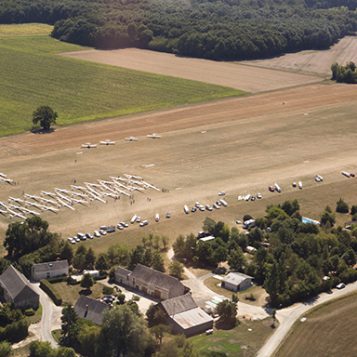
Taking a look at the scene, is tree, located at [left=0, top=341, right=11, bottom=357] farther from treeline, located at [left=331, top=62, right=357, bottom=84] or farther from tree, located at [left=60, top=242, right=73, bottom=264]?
treeline, located at [left=331, top=62, right=357, bottom=84]

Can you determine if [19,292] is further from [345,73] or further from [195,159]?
[345,73]

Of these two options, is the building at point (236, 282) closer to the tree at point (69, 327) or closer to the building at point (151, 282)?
the building at point (151, 282)

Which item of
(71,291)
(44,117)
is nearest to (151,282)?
(71,291)

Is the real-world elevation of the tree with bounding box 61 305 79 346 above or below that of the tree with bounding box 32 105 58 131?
below

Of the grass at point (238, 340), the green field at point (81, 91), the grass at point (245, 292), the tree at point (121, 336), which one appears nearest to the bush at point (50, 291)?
the tree at point (121, 336)

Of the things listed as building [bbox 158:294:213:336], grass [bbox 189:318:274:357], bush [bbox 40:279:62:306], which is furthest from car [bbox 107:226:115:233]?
grass [bbox 189:318:274:357]

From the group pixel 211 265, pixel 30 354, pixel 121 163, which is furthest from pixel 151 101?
pixel 30 354
